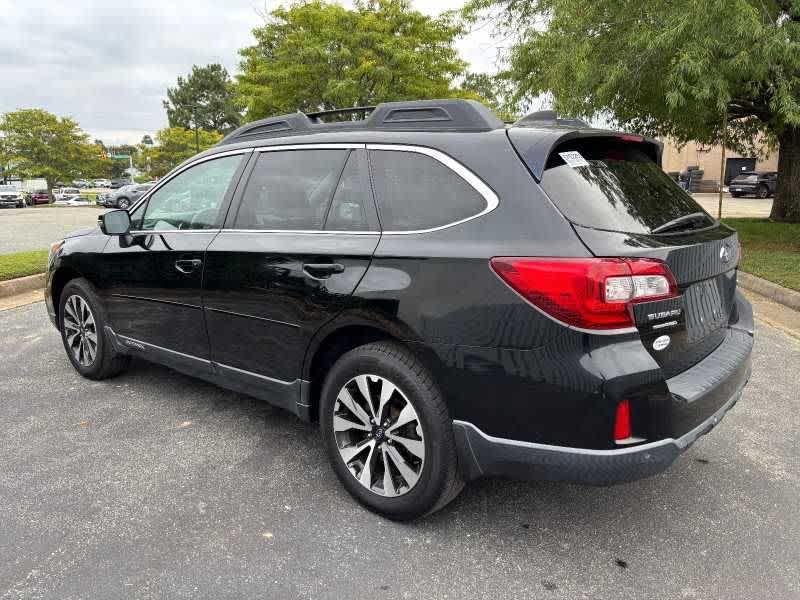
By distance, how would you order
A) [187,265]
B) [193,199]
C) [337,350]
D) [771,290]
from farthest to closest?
[771,290] → [193,199] → [187,265] → [337,350]

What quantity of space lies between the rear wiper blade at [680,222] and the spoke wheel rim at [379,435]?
Answer: 124cm

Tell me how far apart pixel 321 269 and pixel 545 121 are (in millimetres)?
1254

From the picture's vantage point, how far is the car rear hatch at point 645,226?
227 centimetres

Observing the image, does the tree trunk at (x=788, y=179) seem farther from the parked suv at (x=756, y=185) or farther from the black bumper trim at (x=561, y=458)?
the parked suv at (x=756, y=185)

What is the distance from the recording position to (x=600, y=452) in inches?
86.6

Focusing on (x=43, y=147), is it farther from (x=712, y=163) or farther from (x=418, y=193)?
(x=418, y=193)

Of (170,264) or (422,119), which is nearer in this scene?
(422,119)

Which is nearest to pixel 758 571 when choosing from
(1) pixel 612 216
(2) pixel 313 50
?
(1) pixel 612 216

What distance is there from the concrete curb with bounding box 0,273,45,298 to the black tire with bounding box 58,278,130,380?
3.93m

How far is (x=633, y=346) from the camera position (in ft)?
7.18

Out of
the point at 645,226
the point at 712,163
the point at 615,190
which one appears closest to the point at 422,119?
the point at 615,190

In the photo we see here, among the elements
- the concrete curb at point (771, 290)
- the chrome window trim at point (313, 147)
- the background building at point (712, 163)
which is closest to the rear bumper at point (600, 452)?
the chrome window trim at point (313, 147)

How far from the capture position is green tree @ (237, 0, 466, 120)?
22125 millimetres

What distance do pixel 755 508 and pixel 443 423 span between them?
157 centimetres
